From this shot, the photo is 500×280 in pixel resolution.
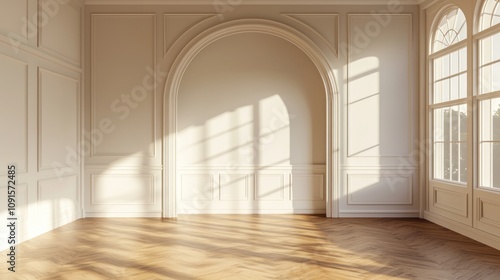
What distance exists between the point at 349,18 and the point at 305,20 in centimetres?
78

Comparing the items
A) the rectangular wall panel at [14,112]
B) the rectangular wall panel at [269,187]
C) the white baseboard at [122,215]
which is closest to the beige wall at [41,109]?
the rectangular wall panel at [14,112]

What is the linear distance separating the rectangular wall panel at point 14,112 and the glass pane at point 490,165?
6177mm

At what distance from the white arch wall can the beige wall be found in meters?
0.41

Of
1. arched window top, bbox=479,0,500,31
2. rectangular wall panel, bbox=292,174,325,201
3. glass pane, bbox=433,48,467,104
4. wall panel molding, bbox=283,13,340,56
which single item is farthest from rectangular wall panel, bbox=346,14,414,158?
arched window top, bbox=479,0,500,31

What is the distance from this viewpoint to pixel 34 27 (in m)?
5.71

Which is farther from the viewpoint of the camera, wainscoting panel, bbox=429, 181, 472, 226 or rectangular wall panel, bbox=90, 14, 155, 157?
rectangular wall panel, bbox=90, 14, 155, 157

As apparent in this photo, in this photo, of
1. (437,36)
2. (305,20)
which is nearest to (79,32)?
(305,20)

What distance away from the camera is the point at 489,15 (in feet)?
17.8

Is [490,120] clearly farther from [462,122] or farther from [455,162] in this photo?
[455,162]

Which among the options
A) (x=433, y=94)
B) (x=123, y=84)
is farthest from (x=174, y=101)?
(x=433, y=94)

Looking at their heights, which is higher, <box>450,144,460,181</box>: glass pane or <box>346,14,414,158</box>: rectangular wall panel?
<box>346,14,414,158</box>: rectangular wall panel

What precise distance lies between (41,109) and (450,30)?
20.8 feet

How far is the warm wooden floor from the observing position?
4125 mm

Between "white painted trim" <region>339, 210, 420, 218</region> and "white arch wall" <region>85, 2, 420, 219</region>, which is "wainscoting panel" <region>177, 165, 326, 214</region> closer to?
"white arch wall" <region>85, 2, 420, 219</region>
